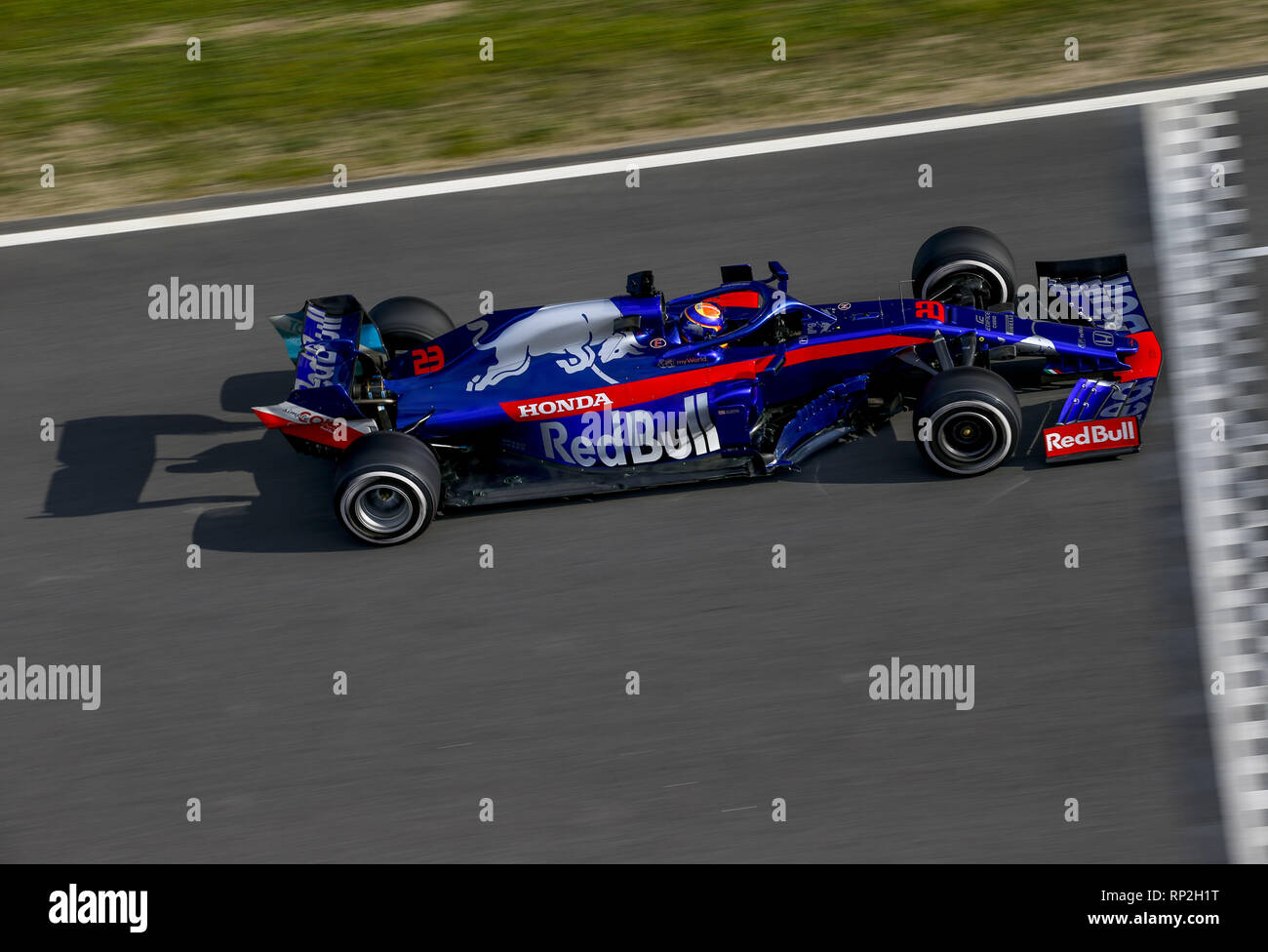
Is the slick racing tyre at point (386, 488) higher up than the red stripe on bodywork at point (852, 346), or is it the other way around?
the red stripe on bodywork at point (852, 346)

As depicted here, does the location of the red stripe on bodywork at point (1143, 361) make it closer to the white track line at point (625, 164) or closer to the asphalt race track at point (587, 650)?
the asphalt race track at point (587, 650)

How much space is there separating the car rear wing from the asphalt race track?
23cm

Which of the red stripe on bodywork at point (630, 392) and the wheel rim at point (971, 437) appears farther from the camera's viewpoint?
the red stripe on bodywork at point (630, 392)

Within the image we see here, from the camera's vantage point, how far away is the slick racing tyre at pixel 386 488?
29.9 feet

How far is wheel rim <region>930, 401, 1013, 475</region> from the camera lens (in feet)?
29.9

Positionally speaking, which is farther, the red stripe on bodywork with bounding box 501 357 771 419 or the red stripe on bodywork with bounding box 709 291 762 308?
the red stripe on bodywork with bounding box 709 291 762 308

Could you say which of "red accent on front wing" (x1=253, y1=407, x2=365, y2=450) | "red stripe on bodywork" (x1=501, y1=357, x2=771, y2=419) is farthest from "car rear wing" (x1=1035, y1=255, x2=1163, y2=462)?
"red accent on front wing" (x1=253, y1=407, x2=365, y2=450)
